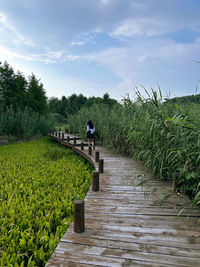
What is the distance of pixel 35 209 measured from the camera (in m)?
3.72

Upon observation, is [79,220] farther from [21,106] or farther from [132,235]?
[21,106]

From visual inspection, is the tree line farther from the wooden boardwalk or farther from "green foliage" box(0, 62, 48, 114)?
the wooden boardwalk

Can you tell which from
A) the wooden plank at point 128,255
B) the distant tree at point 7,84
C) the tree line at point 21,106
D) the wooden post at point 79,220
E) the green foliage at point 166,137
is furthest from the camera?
the distant tree at point 7,84

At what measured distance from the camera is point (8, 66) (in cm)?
1967

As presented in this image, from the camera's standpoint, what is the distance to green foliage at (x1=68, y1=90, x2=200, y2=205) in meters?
2.77

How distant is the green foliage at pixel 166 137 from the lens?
2771mm

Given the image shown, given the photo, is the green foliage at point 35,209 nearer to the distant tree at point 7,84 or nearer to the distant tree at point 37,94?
the distant tree at point 7,84

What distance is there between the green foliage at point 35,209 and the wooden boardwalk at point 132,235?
0.78m

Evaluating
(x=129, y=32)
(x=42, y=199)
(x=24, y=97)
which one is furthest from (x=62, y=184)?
(x=24, y=97)

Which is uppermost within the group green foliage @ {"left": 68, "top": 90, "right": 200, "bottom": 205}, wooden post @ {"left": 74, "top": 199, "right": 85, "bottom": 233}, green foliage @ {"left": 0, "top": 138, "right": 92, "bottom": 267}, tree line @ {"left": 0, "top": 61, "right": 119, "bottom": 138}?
tree line @ {"left": 0, "top": 61, "right": 119, "bottom": 138}

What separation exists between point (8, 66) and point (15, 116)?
714 cm

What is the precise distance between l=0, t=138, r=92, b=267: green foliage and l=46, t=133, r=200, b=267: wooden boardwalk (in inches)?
Answer: 30.7

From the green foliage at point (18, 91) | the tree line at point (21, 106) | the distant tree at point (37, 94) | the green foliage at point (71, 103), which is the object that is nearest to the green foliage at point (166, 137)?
the tree line at point (21, 106)

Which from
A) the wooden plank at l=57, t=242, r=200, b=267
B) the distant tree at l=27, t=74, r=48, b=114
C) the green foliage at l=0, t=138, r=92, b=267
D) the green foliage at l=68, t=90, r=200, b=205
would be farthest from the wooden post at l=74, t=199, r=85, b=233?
the distant tree at l=27, t=74, r=48, b=114
